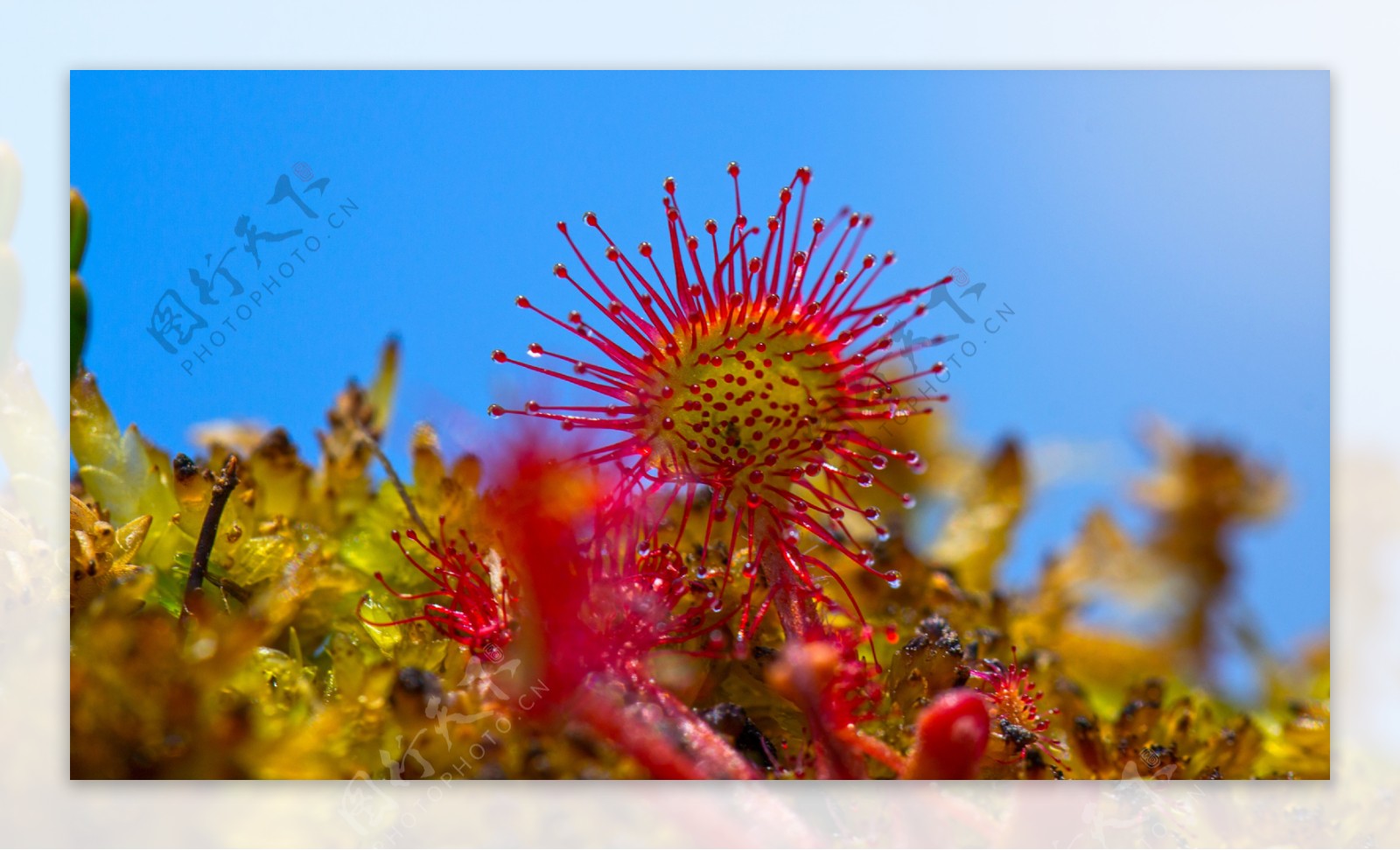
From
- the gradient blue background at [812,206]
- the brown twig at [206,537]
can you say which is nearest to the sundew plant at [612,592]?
the brown twig at [206,537]

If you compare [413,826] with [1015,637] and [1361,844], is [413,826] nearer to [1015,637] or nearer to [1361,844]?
[1015,637]

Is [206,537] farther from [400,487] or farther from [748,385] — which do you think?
[748,385]

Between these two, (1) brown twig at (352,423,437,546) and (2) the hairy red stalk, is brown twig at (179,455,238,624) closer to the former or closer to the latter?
(1) brown twig at (352,423,437,546)

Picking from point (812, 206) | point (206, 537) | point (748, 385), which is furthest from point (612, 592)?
point (812, 206)

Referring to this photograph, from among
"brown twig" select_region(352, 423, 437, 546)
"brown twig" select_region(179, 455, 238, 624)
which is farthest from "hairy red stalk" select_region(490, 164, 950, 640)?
"brown twig" select_region(179, 455, 238, 624)

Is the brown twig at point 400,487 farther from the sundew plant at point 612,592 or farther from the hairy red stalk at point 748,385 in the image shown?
the hairy red stalk at point 748,385

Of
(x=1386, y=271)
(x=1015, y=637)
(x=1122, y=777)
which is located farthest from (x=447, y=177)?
(x=1386, y=271)
